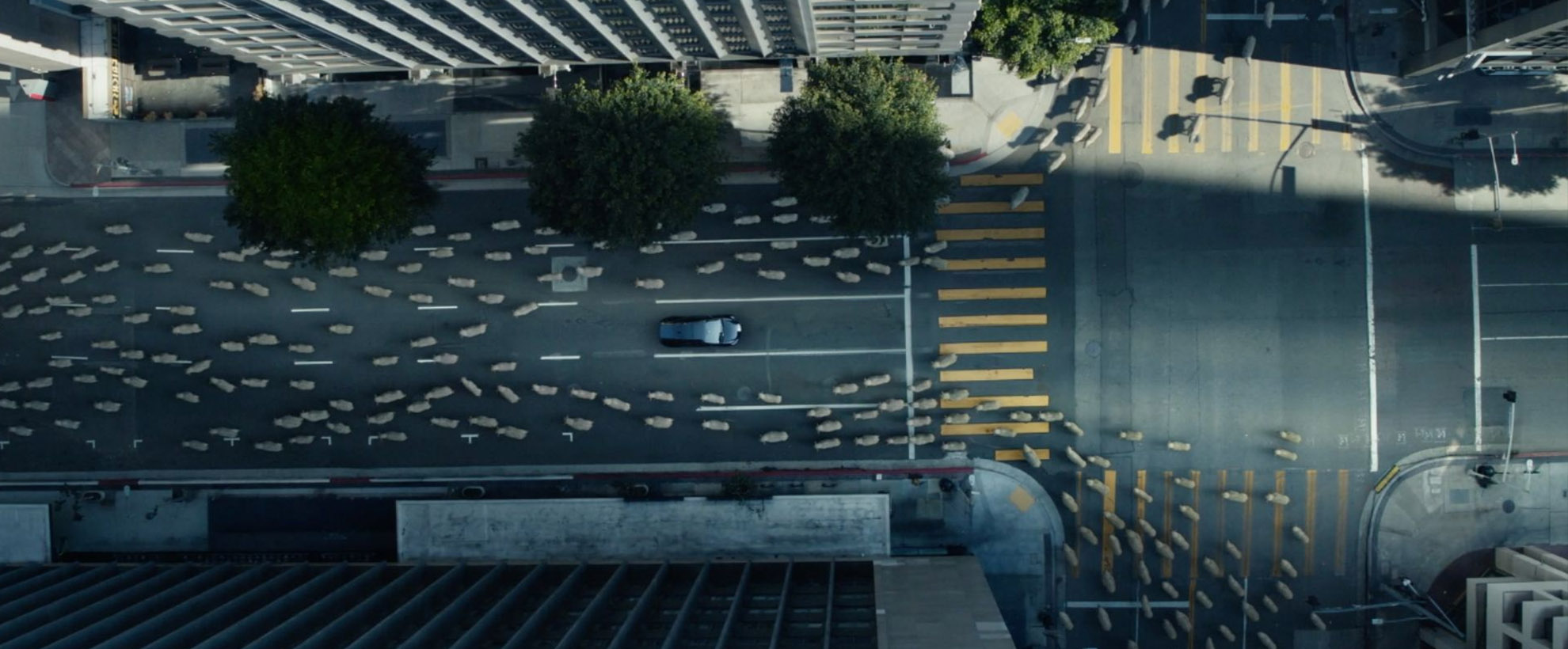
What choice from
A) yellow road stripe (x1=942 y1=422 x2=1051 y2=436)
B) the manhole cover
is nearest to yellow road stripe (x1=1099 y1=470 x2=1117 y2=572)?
yellow road stripe (x1=942 y1=422 x2=1051 y2=436)

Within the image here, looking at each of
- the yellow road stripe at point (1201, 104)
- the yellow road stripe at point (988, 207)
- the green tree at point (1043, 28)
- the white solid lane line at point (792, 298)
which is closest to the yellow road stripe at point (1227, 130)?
the yellow road stripe at point (1201, 104)

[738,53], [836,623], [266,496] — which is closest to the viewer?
[836,623]

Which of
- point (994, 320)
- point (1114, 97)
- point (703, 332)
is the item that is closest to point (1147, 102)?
point (1114, 97)

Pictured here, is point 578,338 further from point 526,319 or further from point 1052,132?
point 1052,132

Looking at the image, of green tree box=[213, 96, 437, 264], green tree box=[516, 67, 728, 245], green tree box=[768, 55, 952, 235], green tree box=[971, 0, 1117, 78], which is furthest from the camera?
green tree box=[971, 0, 1117, 78]

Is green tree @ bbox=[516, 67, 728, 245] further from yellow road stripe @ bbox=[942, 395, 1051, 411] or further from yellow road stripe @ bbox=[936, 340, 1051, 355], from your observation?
yellow road stripe @ bbox=[942, 395, 1051, 411]

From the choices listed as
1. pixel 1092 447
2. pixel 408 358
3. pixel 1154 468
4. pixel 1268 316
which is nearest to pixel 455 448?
pixel 408 358

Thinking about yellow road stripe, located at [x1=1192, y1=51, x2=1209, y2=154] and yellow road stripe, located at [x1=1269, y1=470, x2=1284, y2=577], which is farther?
yellow road stripe, located at [x1=1269, y1=470, x2=1284, y2=577]
